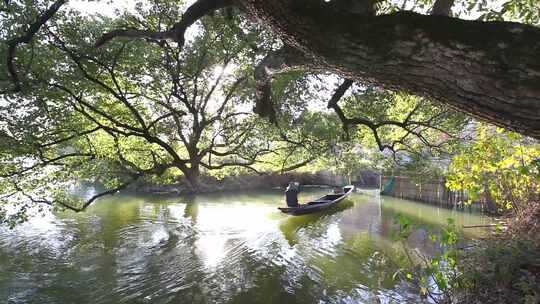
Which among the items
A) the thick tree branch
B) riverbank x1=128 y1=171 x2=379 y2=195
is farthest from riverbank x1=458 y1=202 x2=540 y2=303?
riverbank x1=128 y1=171 x2=379 y2=195

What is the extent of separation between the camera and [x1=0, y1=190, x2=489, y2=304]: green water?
22.7 feet

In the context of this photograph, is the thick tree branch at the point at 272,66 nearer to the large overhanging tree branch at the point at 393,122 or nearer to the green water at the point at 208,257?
the large overhanging tree branch at the point at 393,122

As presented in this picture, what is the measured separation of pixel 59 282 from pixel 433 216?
15408mm

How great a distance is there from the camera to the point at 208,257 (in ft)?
31.0

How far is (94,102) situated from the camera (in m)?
8.87

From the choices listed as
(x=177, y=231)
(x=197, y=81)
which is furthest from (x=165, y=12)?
(x=177, y=231)

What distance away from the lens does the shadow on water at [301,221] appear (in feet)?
39.8

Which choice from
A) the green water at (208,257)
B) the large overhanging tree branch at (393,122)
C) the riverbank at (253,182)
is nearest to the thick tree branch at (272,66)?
the large overhanging tree branch at (393,122)

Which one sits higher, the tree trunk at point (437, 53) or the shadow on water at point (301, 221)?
the tree trunk at point (437, 53)

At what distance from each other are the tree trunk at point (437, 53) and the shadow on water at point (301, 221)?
984 cm

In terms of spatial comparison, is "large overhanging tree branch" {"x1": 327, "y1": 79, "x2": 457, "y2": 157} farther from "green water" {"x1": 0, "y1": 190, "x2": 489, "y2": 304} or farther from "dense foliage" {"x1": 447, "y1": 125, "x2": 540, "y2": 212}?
"green water" {"x1": 0, "y1": 190, "x2": 489, "y2": 304}

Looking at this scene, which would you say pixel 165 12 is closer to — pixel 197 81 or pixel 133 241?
pixel 197 81

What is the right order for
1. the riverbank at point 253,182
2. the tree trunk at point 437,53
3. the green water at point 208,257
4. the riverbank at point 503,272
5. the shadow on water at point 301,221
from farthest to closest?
the riverbank at point 253,182 → the shadow on water at point 301,221 → the green water at point 208,257 → the riverbank at point 503,272 → the tree trunk at point 437,53

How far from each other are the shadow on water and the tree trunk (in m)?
9.84
